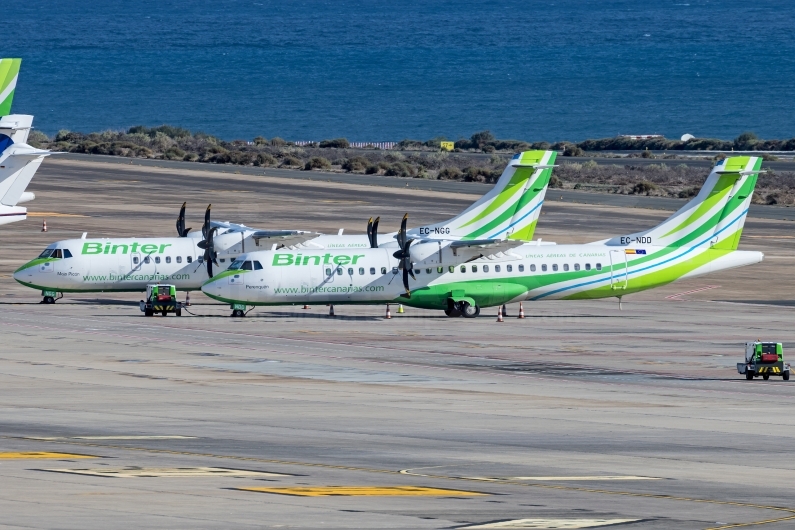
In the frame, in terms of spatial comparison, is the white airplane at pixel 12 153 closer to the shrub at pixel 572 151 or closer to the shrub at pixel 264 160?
the shrub at pixel 264 160

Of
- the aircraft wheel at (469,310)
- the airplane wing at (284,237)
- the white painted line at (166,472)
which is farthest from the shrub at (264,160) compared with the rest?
the white painted line at (166,472)

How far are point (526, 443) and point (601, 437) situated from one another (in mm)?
1789

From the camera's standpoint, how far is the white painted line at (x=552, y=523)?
66.5 ft

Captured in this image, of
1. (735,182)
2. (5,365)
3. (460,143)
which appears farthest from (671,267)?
(460,143)

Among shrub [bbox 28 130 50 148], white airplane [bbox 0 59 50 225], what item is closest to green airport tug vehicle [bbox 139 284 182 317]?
white airplane [bbox 0 59 50 225]

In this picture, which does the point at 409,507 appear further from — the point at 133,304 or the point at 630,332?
the point at 133,304

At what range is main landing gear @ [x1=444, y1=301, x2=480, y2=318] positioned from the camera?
191 feet

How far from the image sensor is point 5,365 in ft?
140

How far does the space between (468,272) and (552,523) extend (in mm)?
37982

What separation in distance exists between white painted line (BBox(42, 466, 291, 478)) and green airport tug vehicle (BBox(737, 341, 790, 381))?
2015 centimetres

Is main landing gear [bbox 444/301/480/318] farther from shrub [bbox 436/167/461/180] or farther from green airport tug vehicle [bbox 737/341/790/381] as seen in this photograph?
shrub [bbox 436/167/461/180]

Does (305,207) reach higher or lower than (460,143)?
lower

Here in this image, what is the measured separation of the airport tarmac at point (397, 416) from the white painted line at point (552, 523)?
0.19 feet

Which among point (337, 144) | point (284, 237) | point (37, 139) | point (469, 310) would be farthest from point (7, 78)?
point (337, 144)
